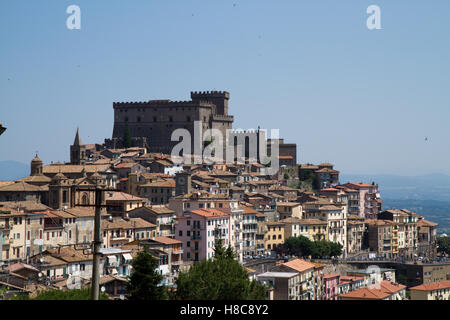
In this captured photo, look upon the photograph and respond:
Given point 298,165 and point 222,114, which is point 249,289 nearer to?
point 298,165

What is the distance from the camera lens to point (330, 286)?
69312 millimetres

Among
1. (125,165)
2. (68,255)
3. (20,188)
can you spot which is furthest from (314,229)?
(68,255)

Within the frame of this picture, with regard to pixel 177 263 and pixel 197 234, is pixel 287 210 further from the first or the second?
Result: pixel 177 263

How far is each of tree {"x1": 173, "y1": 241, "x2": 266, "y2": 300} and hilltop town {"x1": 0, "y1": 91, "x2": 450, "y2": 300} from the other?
4.74 meters

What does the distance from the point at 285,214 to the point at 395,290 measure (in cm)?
2267

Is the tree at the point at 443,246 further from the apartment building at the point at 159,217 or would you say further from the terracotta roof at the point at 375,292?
the apartment building at the point at 159,217

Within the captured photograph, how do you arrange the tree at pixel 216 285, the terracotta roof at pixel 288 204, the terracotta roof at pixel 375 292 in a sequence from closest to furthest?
the tree at pixel 216 285 < the terracotta roof at pixel 375 292 < the terracotta roof at pixel 288 204

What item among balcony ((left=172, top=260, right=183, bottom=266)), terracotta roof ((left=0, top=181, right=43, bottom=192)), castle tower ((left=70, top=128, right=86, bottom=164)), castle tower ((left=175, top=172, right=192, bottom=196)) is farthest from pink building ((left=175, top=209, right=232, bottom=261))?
castle tower ((left=70, top=128, right=86, bottom=164))

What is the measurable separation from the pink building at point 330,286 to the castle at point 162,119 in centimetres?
5580

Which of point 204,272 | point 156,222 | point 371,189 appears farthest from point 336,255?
point 204,272

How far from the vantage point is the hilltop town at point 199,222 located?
56.3 meters

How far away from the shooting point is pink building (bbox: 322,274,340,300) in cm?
6788

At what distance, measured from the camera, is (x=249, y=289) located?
44688 millimetres

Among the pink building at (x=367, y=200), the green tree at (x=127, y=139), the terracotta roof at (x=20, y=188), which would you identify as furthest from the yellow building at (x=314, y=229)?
the green tree at (x=127, y=139)
